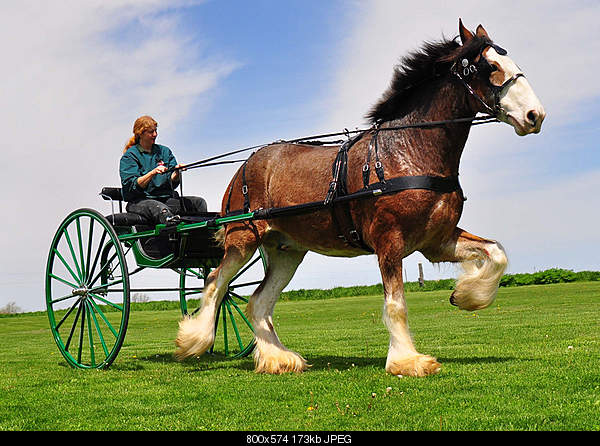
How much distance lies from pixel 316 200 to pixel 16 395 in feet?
11.3

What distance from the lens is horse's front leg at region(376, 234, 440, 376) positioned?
20.5ft

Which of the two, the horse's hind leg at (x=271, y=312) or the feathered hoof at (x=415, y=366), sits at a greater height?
the horse's hind leg at (x=271, y=312)

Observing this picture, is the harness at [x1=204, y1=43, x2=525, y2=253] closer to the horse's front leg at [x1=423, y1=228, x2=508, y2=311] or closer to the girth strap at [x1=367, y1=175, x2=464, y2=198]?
the girth strap at [x1=367, y1=175, x2=464, y2=198]

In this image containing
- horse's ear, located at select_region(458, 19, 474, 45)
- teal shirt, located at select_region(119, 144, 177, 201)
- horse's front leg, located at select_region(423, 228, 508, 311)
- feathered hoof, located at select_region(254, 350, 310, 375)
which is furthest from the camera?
teal shirt, located at select_region(119, 144, 177, 201)

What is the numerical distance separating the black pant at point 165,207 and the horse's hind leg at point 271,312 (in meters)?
1.36

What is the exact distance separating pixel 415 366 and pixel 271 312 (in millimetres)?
2161

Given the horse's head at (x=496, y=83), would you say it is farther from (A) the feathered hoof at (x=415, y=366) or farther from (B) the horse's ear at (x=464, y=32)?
(A) the feathered hoof at (x=415, y=366)

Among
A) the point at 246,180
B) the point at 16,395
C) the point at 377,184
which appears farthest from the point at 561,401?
the point at 16,395

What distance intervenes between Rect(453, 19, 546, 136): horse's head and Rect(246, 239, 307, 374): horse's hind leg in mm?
2737

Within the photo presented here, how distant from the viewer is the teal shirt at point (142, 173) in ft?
28.7

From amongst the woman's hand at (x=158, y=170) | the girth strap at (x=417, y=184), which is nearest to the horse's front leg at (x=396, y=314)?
the girth strap at (x=417, y=184)

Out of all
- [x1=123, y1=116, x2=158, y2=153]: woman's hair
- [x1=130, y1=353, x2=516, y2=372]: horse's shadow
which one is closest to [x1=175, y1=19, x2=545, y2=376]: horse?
[x1=130, y1=353, x2=516, y2=372]: horse's shadow

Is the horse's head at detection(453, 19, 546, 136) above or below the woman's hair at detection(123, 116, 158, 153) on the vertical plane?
below

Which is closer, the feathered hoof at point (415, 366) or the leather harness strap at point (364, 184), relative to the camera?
the feathered hoof at point (415, 366)
